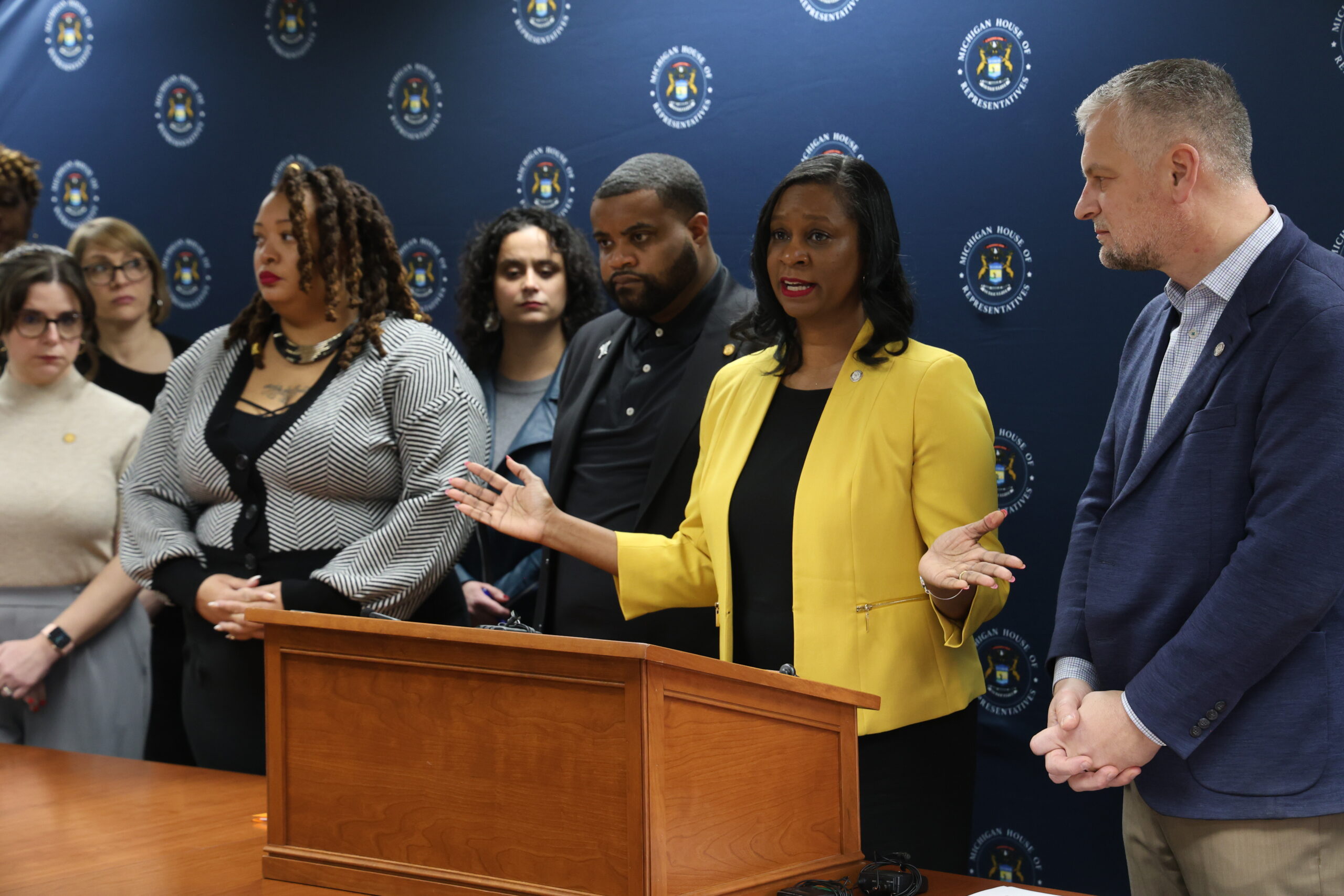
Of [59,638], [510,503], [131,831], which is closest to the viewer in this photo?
[131,831]

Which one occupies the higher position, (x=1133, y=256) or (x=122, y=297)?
(x=122, y=297)

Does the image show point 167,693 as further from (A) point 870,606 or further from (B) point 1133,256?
(B) point 1133,256

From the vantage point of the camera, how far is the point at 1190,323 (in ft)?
5.73

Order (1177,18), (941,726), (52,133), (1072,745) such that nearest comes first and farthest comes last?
1. (1072,745)
2. (941,726)
3. (1177,18)
4. (52,133)

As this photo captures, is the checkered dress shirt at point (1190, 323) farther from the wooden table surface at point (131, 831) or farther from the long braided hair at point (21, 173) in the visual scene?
the long braided hair at point (21, 173)

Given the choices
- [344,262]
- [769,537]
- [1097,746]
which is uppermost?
[344,262]

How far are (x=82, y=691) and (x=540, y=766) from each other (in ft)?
6.99

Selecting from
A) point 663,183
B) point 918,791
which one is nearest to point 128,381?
point 663,183

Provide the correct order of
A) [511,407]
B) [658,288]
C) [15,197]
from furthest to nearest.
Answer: [15,197]
[511,407]
[658,288]

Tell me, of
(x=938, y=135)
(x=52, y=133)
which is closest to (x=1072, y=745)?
(x=938, y=135)

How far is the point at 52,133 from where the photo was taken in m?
4.49

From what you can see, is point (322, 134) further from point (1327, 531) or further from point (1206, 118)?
point (1327, 531)

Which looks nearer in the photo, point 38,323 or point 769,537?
point 769,537

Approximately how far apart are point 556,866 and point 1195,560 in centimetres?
91
